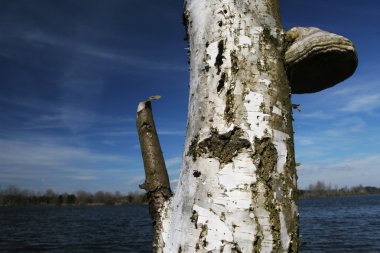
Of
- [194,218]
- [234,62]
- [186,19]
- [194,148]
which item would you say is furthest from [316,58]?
[194,218]

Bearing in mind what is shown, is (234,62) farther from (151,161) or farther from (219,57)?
(151,161)

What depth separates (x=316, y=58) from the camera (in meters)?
1.62

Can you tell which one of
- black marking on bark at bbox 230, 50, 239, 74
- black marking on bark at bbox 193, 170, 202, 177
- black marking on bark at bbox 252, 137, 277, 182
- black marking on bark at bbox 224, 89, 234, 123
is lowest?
black marking on bark at bbox 193, 170, 202, 177

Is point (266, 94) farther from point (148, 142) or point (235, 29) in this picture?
point (148, 142)

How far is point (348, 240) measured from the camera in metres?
33.3

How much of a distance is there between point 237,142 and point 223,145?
0.17ft

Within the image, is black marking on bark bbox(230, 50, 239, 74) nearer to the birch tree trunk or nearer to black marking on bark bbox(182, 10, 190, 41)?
the birch tree trunk

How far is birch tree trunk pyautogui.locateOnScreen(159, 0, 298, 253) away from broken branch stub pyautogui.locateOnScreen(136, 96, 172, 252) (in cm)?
26

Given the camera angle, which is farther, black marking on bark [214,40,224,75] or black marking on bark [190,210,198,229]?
black marking on bark [214,40,224,75]

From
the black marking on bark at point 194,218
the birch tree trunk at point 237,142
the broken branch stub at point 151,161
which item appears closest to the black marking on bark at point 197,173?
the birch tree trunk at point 237,142

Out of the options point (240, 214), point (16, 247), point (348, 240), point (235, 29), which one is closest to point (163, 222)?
point (240, 214)

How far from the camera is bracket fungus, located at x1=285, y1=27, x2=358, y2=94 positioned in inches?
60.4

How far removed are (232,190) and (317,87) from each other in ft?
3.20

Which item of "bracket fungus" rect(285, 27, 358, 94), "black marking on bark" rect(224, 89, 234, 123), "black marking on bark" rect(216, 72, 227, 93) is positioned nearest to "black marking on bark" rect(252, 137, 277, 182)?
"black marking on bark" rect(224, 89, 234, 123)
